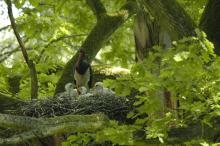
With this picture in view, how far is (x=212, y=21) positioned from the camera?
23.9 feet

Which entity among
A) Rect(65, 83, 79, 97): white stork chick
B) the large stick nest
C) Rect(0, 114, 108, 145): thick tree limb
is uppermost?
Rect(65, 83, 79, 97): white stork chick

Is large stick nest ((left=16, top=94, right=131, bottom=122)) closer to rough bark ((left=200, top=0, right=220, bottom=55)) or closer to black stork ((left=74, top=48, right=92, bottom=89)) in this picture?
rough bark ((left=200, top=0, right=220, bottom=55))

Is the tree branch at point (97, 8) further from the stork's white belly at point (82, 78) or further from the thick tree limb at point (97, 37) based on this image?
the stork's white belly at point (82, 78)

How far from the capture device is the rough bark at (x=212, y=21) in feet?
23.4

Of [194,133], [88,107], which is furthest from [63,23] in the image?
[194,133]

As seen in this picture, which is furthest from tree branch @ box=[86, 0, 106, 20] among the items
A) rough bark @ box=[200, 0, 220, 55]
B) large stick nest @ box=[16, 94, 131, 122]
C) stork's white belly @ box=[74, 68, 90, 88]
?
rough bark @ box=[200, 0, 220, 55]

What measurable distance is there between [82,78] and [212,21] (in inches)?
150

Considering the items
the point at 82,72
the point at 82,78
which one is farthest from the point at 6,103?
the point at 82,78

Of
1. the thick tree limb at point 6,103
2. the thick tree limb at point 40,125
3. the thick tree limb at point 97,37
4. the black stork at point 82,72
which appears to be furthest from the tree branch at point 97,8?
the thick tree limb at point 40,125

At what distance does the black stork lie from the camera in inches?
388

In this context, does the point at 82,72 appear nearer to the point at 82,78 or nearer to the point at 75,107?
the point at 82,78

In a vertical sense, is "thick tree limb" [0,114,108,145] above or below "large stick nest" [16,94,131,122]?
below

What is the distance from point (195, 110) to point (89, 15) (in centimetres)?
730

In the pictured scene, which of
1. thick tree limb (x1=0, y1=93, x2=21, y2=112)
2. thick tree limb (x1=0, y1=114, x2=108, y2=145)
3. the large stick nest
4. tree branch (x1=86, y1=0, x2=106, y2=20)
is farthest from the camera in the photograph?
tree branch (x1=86, y1=0, x2=106, y2=20)
